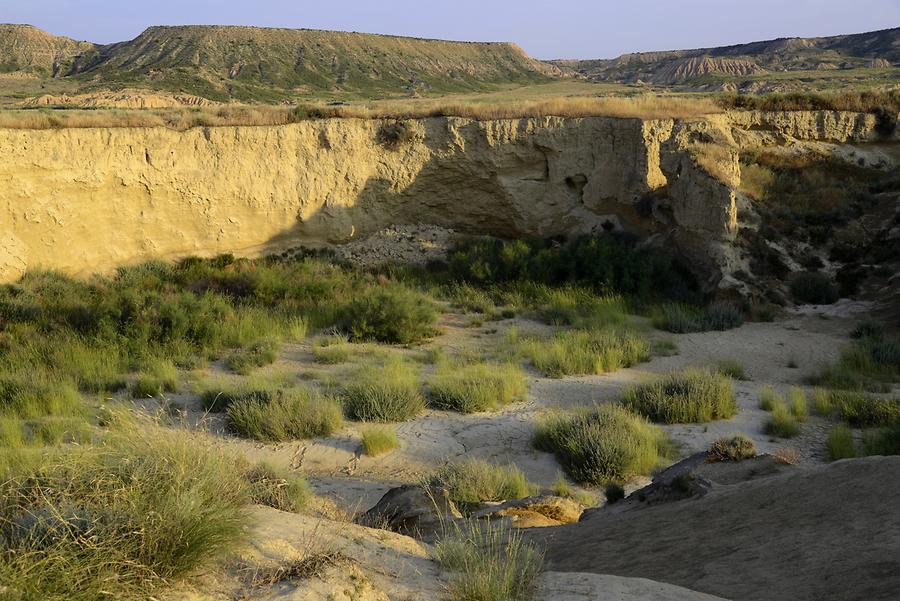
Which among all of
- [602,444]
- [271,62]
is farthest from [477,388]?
[271,62]

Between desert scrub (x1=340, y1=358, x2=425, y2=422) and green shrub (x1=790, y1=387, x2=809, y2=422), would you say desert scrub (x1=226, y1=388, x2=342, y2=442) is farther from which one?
green shrub (x1=790, y1=387, x2=809, y2=422)

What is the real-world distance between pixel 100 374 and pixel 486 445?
555 cm

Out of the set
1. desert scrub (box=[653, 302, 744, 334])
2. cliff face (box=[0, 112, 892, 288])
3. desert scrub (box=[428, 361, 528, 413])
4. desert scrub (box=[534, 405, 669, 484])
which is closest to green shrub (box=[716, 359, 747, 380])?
desert scrub (box=[653, 302, 744, 334])

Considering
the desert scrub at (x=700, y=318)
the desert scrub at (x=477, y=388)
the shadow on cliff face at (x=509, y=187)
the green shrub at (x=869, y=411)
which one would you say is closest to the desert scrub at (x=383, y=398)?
the desert scrub at (x=477, y=388)

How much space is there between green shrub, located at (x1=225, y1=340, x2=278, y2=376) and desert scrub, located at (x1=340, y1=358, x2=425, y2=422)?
1815 mm

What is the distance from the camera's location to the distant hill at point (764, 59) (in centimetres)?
7700

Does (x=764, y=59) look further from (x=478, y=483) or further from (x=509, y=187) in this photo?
(x=478, y=483)

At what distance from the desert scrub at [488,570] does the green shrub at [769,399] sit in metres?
5.74

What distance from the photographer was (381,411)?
837cm

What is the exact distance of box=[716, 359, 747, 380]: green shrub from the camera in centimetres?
999

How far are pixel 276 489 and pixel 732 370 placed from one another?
23.4ft

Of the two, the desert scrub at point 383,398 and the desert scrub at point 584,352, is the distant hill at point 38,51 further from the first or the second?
the desert scrub at point 383,398

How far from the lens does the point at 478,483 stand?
6.16 meters

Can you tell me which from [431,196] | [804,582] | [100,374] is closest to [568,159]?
[431,196]
